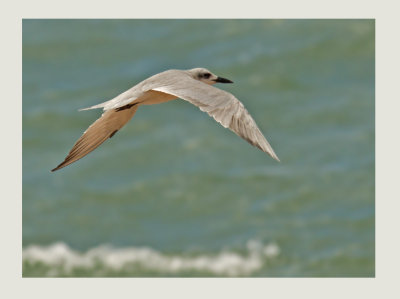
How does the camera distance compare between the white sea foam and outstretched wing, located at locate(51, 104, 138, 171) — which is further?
the white sea foam

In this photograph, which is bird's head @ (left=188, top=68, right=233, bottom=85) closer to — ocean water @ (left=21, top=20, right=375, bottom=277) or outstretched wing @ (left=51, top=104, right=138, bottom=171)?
outstretched wing @ (left=51, top=104, right=138, bottom=171)

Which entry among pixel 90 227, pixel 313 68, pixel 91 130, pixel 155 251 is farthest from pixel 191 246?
pixel 91 130

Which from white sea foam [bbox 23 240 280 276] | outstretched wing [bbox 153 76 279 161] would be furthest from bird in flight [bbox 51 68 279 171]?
white sea foam [bbox 23 240 280 276]

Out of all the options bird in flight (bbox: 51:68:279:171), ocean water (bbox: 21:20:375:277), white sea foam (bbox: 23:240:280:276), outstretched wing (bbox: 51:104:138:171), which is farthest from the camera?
ocean water (bbox: 21:20:375:277)

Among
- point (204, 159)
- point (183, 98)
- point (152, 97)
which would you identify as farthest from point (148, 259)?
point (183, 98)

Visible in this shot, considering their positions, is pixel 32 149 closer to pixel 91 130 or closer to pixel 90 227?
pixel 90 227

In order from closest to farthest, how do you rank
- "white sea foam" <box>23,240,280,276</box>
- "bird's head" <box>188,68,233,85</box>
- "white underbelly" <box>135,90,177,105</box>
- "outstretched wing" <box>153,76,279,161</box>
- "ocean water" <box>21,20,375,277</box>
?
"outstretched wing" <box>153,76,279,161</box>
"white underbelly" <box>135,90,177,105</box>
"bird's head" <box>188,68,233,85</box>
"white sea foam" <box>23,240,280,276</box>
"ocean water" <box>21,20,375,277</box>

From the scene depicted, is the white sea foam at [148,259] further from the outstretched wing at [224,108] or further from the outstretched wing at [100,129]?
the outstretched wing at [224,108]

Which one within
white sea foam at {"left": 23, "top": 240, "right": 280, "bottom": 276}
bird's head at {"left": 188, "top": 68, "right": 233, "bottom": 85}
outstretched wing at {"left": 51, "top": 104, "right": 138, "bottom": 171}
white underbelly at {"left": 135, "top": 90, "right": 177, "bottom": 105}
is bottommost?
white sea foam at {"left": 23, "top": 240, "right": 280, "bottom": 276}
